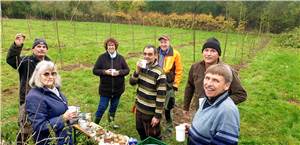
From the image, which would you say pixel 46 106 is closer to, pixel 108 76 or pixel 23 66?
pixel 23 66

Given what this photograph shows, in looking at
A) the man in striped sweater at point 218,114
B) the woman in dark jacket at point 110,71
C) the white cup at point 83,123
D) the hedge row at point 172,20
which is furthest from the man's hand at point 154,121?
the hedge row at point 172,20

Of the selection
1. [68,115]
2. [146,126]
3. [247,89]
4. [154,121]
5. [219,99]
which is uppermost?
[219,99]

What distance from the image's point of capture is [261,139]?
19.6ft

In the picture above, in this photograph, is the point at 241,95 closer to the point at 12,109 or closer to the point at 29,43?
the point at 12,109

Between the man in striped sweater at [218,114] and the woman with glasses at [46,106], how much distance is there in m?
1.36

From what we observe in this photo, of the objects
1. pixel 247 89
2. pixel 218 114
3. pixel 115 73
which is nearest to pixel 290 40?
pixel 247 89

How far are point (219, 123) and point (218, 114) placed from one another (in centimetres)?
7

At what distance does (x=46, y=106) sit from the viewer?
3258mm

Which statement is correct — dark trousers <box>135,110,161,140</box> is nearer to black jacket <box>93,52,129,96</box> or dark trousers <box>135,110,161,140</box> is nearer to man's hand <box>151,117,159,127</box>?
man's hand <box>151,117,159,127</box>

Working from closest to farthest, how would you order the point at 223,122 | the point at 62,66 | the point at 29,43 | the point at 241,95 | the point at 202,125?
the point at 223,122 < the point at 202,125 < the point at 241,95 < the point at 62,66 < the point at 29,43

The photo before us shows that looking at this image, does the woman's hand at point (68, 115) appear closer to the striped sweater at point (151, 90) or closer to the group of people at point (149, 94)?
the group of people at point (149, 94)

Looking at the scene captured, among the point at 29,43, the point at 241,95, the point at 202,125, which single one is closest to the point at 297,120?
the point at 241,95

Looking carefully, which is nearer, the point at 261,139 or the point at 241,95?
the point at 241,95

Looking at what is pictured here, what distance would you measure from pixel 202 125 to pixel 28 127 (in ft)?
6.42
